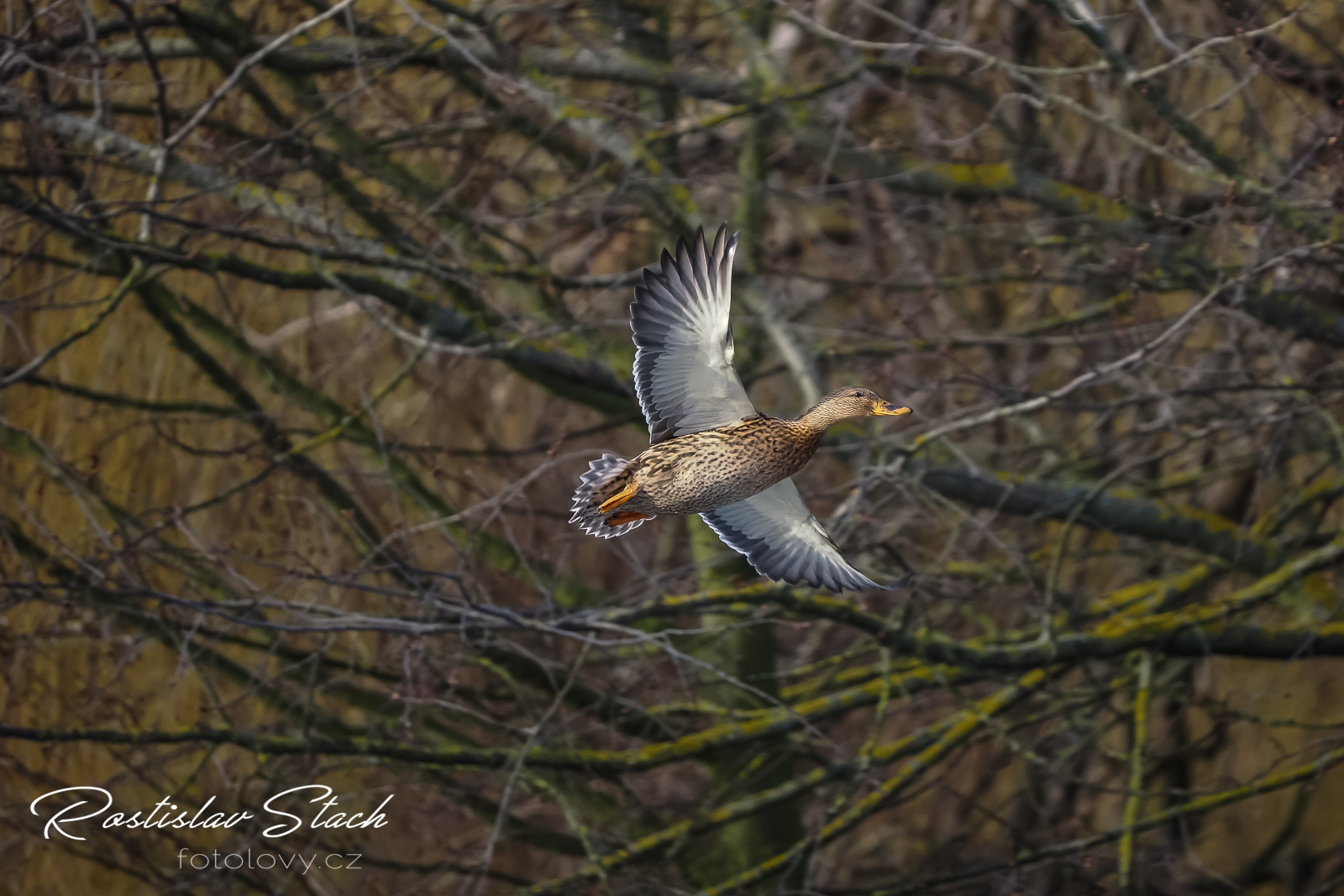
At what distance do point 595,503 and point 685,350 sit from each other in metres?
0.38

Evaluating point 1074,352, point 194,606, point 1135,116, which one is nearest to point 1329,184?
point 1074,352

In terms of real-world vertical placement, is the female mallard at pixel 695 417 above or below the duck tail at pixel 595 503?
above

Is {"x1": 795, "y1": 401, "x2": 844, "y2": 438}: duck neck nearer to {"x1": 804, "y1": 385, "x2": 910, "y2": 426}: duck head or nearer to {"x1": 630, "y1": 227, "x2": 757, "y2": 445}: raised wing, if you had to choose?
{"x1": 804, "y1": 385, "x2": 910, "y2": 426}: duck head

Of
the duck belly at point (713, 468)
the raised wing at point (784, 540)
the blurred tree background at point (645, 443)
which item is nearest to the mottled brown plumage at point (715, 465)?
the duck belly at point (713, 468)

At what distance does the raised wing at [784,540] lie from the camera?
351 cm

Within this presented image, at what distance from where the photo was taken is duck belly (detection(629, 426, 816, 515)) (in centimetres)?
277

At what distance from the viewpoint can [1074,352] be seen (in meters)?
6.88

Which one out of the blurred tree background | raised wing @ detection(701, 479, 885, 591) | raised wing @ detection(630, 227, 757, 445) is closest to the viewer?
raised wing @ detection(630, 227, 757, 445)

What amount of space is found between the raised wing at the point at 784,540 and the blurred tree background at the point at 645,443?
2.31ft

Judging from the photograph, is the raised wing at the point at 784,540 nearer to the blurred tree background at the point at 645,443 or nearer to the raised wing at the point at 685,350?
the raised wing at the point at 685,350

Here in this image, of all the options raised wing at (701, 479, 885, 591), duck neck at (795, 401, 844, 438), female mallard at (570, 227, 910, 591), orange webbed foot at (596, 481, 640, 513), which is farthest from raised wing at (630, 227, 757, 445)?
raised wing at (701, 479, 885, 591)

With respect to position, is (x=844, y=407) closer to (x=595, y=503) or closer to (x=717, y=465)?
(x=717, y=465)

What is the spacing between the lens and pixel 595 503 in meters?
3.09

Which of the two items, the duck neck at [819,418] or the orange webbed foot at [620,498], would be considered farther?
the duck neck at [819,418]
